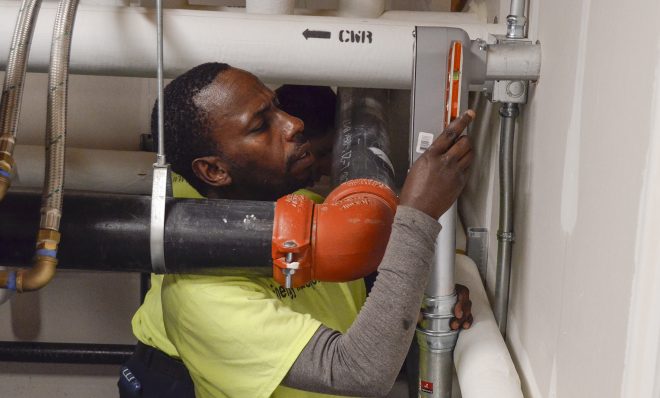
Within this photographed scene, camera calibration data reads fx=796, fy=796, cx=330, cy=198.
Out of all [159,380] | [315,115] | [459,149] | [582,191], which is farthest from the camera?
[315,115]

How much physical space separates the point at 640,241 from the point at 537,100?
0.46 m

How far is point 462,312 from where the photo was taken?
1206mm

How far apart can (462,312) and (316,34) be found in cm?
48

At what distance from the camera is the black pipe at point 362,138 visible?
1.21 meters

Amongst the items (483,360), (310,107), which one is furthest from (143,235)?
(310,107)

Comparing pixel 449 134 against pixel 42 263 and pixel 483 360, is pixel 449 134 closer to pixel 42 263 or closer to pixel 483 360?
pixel 483 360

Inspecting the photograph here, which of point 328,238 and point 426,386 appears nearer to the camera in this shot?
point 328,238

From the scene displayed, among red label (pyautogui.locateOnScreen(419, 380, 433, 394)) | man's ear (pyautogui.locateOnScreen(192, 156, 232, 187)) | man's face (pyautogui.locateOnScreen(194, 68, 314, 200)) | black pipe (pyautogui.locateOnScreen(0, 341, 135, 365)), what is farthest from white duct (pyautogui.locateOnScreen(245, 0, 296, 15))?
black pipe (pyautogui.locateOnScreen(0, 341, 135, 365))

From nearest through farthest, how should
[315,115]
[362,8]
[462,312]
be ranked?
[462,312]
[362,8]
[315,115]

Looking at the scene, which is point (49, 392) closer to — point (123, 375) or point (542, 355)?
point (123, 375)

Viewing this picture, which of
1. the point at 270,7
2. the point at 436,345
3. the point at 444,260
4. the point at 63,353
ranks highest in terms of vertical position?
the point at 270,7

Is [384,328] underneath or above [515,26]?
underneath

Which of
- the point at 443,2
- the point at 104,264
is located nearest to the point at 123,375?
the point at 104,264

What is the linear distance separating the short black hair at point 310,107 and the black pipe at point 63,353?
0.74 metres
